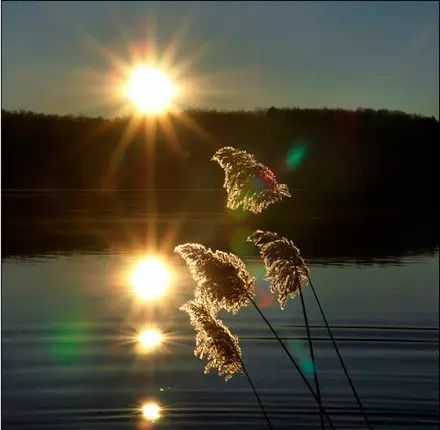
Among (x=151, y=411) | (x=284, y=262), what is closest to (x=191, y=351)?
(x=151, y=411)

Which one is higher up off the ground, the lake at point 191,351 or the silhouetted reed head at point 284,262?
the lake at point 191,351

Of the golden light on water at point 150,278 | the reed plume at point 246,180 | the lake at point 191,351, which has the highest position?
the golden light on water at point 150,278

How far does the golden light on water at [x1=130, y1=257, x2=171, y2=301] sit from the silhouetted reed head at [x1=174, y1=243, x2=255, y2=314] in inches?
708

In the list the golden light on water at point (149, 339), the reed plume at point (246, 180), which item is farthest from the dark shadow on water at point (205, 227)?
the reed plume at point (246, 180)

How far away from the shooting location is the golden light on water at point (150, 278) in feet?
91.5

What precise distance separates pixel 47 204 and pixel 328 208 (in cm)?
1855

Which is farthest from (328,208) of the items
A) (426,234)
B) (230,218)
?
(426,234)

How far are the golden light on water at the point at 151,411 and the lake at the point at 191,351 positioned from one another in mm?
104

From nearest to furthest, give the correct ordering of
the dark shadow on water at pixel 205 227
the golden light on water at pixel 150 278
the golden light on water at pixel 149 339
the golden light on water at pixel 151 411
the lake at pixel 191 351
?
the golden light on water at pixel 151 411, the lake at pixel 191 351, the golden light on water at pixel 149 339, the golden light on water at pixel 150 278, the dark shadow on water at pixel 205 227

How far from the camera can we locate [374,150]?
75875 mm

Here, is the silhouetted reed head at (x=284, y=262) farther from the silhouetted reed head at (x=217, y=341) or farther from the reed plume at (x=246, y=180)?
the silhouetted reed head at (x=217, y=341)

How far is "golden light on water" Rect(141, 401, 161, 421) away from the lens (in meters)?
14.0

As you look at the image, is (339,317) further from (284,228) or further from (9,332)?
(284,228)

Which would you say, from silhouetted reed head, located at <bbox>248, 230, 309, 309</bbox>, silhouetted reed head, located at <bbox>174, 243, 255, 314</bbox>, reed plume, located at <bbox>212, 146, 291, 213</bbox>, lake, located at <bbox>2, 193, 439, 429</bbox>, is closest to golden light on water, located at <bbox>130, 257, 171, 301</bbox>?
lake, located at <bbox>2, 193, 439, 429</bbox>
